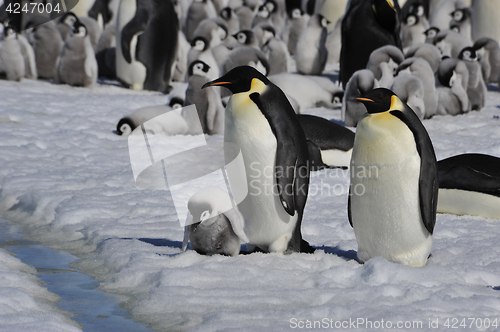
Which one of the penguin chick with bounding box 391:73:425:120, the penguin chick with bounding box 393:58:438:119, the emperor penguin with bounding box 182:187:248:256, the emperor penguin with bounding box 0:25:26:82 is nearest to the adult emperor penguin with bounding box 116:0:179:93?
the emperor penguin with bounding box 0:25:26:82

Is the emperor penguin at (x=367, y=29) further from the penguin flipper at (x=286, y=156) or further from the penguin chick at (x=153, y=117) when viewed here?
the penguin flipper at (x=286, y=156)

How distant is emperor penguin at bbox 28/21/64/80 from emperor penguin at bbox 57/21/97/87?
702 millimetres

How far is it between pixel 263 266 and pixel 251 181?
44 cm

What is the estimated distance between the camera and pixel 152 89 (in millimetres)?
9891

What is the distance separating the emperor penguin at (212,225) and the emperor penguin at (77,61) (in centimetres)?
661

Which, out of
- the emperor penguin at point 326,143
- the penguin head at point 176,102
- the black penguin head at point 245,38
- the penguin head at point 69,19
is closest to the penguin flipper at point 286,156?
the emperor penguin at point 326,143

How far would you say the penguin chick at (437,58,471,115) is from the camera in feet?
26.3

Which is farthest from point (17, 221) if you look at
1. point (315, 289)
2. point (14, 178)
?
point (315, 289)

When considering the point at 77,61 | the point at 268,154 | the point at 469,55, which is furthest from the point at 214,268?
the point at 469,55

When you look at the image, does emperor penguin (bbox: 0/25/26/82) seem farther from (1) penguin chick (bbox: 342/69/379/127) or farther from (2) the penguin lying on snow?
(2) the penguin lying on snow

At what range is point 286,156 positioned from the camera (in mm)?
2973

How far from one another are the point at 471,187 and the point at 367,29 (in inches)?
228

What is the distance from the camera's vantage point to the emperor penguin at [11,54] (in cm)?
884

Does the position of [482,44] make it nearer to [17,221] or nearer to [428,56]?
[428,56]
